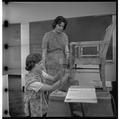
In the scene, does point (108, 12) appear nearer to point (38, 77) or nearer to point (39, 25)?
point (39, 25)

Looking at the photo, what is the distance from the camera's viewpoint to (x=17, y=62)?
1.83 meters

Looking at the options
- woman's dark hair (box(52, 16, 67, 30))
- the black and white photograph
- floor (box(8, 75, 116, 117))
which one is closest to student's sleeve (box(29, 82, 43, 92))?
the black and white photograph

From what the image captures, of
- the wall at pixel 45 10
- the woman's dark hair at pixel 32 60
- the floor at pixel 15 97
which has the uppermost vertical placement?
the wall at pixel 45 10

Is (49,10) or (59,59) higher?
(49,10)

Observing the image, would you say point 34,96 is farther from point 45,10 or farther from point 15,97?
point 45,10

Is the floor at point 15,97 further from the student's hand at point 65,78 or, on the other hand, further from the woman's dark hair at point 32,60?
the student's hand at point 65,78

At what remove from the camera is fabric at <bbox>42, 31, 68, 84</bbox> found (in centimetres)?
180

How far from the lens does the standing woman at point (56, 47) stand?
5.91 ft

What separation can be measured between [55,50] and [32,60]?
203mm

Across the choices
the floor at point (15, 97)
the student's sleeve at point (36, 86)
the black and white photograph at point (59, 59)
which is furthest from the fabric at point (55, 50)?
the floor at point (15, 97)

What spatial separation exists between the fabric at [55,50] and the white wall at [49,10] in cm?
16

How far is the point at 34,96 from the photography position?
5.91ft

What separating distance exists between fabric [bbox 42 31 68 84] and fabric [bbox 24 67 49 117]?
0.40ft

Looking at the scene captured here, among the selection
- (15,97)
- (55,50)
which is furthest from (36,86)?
(55,50)
